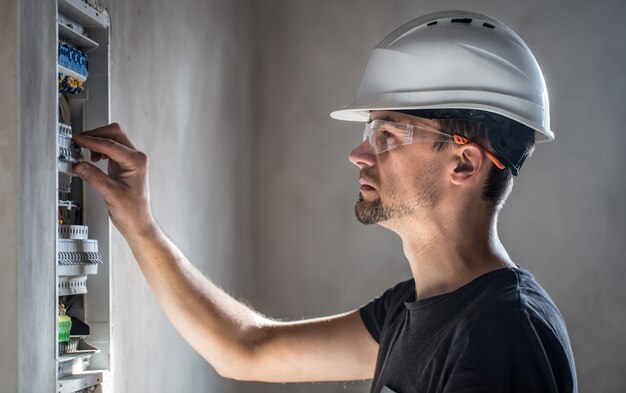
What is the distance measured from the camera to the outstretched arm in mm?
1880

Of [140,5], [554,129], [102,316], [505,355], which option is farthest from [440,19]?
[554,129]

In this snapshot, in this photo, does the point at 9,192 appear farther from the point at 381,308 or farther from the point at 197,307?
the point at 381,308

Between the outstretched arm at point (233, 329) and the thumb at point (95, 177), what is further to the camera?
the outstretched arm at point (233, 329)

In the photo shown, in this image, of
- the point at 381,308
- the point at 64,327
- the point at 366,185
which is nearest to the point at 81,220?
the point at 64,327

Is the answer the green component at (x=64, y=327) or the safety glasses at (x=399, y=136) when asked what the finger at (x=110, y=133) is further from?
the safety glasses at (x=399, y=136)

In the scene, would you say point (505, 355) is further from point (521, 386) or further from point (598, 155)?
point (598, 155)

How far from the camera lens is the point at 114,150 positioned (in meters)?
1.73

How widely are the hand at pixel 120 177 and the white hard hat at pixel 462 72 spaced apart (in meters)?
→ 0.57

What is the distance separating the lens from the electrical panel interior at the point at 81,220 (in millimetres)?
1712

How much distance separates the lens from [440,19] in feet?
5.93

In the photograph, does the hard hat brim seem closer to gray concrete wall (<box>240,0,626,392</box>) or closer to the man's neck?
the man's neck

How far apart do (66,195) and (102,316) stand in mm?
320

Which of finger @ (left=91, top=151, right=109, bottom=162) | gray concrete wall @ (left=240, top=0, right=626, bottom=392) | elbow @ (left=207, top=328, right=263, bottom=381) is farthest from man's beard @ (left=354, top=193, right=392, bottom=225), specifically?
gray concrete wall @ (left=240, top=0, right=626, bottom=392)

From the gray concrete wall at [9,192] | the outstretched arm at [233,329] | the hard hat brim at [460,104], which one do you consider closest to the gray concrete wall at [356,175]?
the outstretched arm at [233,329]
